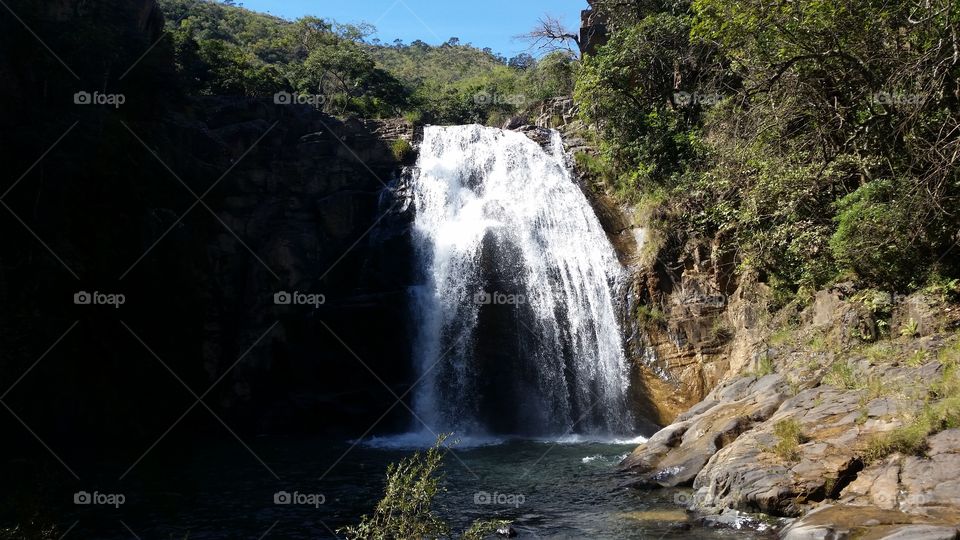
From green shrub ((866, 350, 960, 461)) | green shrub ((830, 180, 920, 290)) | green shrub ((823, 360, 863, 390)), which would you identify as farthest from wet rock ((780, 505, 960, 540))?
green shrub ((830, 180, 920, 290))

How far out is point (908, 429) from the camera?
8.45 metres

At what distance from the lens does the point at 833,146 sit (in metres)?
14.6

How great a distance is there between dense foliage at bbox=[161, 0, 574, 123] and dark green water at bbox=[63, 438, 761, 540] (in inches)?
676

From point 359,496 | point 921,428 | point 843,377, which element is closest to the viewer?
point 921,428

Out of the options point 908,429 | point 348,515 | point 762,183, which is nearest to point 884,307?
point 762,183

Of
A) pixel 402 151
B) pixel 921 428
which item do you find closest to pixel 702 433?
pixel 921 428

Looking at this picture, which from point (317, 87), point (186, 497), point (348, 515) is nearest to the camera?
point (348, 515)

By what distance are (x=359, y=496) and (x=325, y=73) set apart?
33.7 metres

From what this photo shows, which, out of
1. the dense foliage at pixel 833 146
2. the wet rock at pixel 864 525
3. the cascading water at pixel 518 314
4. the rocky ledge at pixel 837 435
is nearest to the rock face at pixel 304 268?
the cascading water at pixel 518 314

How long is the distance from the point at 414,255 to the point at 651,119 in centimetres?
867

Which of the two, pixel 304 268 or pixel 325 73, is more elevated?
pixel 325 73

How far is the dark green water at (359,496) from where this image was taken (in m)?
9.56

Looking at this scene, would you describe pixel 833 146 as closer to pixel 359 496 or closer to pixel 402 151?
pixel 359 496

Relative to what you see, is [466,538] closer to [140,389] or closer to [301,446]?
[301,446]
